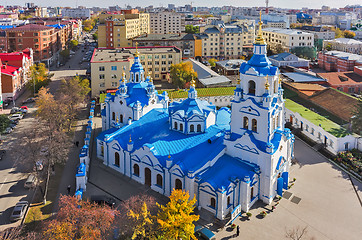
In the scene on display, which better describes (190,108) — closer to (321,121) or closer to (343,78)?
(321,121)

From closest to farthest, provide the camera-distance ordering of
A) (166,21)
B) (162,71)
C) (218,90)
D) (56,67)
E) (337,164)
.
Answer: (337,164) → (218,90) → (162,71) → (56,67) → (166,21)

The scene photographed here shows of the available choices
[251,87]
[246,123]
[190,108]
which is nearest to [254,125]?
[246,123]

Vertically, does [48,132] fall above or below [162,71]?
below

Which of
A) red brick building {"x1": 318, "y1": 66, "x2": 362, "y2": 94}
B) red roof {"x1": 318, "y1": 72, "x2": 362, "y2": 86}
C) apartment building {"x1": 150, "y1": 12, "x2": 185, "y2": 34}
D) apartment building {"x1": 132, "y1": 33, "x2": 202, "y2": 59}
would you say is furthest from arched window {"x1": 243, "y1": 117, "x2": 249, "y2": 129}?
apartment building {"x1": 150, "y1": 12, "x2": 185, "y2": 34}

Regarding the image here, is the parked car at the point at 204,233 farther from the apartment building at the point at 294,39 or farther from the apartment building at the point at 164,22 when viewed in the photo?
the apartment building at the point at 164,22

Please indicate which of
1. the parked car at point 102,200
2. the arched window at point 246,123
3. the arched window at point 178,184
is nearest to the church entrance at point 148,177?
the arched window at point 178,184

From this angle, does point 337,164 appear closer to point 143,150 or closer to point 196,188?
point 196,188

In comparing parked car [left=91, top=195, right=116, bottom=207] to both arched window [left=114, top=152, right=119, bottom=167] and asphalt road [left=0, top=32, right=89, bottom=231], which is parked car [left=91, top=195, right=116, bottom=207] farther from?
asphalt road [left=0, top=32, right=89, bottom=231]

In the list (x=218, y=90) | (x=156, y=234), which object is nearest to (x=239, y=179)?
(x=156, y=234)
